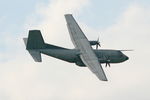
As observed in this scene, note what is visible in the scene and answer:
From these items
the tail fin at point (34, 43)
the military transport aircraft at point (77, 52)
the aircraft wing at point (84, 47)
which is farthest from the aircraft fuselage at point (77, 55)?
the aircraft wing at point (84, 47)

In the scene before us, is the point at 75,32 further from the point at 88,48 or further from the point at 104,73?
the point at 104,73

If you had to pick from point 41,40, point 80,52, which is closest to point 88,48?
point 80,52

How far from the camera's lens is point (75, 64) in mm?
110750

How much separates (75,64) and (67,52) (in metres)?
3.01

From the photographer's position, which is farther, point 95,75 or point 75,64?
point 75,64

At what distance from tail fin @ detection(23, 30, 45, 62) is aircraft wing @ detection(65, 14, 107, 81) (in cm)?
759

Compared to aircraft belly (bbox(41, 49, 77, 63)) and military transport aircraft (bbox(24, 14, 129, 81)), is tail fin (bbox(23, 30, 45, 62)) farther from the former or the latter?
aircraft belly (bbox(41, 49, 77, 63))

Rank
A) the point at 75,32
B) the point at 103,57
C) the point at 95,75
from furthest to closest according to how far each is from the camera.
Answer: the point at 75,32
the point at 103,57
the point at 95,75

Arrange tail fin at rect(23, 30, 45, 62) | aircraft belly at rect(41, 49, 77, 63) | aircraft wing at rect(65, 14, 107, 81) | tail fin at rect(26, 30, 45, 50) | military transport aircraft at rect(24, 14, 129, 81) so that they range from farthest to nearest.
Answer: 1. aircraft belly at rect(41, 49, 77, 63)
2. tail fin at rect(26, 30, 45, 50)
3. tail fin at rect(23, 30, 45, 62)
4. military transport aircraft at rect(24, 14, 129, 81)
5. aircraft wing at rect(65, 14, 107, 81)

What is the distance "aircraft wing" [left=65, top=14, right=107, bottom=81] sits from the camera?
101m

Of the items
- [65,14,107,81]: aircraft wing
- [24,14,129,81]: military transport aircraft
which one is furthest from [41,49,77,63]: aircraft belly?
[65,14,107,81]: aircraft wing

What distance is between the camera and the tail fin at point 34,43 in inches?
4294

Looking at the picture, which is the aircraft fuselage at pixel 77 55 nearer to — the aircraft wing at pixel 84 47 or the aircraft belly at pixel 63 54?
the aircraft belly at pixel 63 54

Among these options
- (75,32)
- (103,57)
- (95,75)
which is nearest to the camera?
(95,75)
